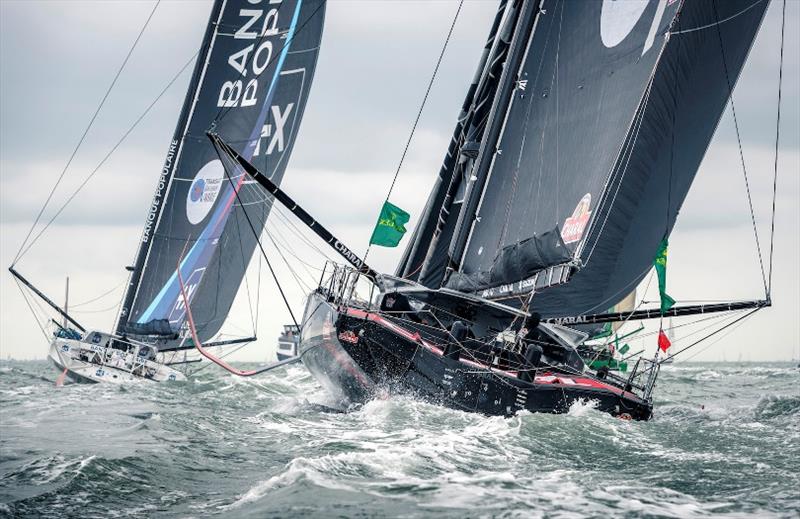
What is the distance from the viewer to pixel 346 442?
537 inches

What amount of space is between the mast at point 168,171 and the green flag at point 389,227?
1215 centimetres

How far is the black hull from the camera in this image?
16.7 meters

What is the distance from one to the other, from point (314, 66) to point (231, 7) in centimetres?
365

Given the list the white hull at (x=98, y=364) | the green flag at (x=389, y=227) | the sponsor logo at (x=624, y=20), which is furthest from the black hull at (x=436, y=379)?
the white hull at (x=98, y=364)

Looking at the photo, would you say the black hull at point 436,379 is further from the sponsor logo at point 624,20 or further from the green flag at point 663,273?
the sponsor logo at point 624,20

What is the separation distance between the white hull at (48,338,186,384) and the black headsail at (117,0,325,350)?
187 cm

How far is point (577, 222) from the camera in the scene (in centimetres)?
1775

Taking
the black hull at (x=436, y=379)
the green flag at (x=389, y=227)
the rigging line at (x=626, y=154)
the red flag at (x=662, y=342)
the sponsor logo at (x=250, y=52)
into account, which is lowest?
the black hull at (x=436, y=379)

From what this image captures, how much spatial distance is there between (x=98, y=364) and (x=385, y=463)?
1789 centimetres

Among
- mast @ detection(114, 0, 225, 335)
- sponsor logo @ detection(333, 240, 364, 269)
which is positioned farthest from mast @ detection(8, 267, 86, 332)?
sponsor logo @ detection(333, 240, 364, 269)

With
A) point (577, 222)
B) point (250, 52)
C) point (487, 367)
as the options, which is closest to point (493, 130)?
point (577, 222)

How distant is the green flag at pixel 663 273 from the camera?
18375 millimetres

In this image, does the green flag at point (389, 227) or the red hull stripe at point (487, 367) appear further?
the green flag at point (389, 227)

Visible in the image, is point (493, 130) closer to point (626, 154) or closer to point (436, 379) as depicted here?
Answer: point (626, 154)
